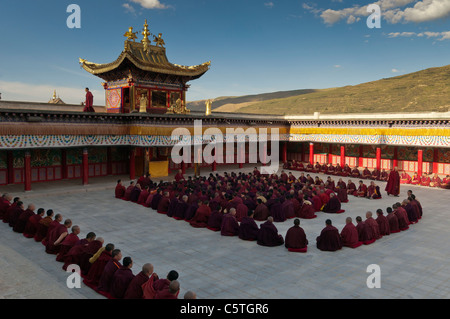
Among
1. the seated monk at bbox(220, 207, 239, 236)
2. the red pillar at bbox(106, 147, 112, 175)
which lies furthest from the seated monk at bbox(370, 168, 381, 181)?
the red pillar at bbox(106, 147, 112, 175)

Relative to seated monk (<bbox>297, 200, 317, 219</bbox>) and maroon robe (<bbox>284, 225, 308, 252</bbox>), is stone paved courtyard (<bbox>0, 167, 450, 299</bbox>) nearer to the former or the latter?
maroon robe (<bbox>284, 225, 308, 252</bbox>)

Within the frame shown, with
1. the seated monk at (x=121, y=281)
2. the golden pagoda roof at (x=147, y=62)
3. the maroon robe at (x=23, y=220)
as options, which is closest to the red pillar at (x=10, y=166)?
the golden pagoda roof at (x=147, y=62)

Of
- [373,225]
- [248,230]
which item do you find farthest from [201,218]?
[373,225]

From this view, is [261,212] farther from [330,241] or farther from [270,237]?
[330,241]

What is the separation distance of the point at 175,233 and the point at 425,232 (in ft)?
31.8

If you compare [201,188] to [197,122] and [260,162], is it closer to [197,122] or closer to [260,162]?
[197,122]

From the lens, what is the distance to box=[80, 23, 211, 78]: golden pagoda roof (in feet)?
89.5

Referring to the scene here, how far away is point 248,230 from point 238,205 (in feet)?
8.80

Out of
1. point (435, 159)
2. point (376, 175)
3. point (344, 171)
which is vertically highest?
point (435, 159)

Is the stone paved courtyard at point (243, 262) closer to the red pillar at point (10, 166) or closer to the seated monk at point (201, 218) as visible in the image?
the seated monk at point (201, 218)

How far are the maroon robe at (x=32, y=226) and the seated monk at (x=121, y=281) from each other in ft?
20.3

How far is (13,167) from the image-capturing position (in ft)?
76.3

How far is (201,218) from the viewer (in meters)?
15.0
